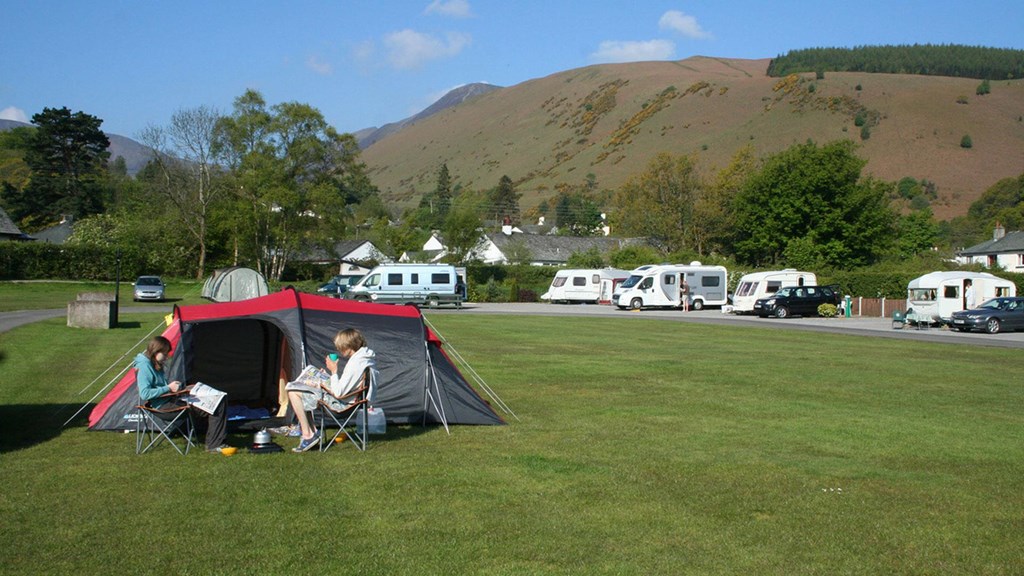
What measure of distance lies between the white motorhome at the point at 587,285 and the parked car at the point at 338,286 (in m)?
13.2

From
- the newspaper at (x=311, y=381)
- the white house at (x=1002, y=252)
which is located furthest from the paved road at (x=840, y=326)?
the white house at (x=1002, y=252)

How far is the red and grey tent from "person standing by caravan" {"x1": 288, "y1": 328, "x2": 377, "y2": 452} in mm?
1032

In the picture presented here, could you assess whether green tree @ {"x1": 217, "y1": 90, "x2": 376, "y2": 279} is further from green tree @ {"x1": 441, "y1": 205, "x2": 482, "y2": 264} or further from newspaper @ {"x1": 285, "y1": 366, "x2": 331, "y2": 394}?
newspaper @ {"x1": 285, "y1": 366, "x2": 331, "y2": 394}

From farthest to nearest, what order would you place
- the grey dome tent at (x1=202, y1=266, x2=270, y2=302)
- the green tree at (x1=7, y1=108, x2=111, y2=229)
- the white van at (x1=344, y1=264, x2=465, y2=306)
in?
the green tree at (x1=7, y1=108, x2=111, y2=229) → the white van at (x1=344, y1=264, x2=465, y2=306) → the grey dome tent at (x1=202, y1=266, x2=270, y2=302)

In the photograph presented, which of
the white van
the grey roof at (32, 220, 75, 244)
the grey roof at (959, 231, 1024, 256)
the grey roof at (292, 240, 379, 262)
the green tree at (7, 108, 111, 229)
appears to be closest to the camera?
the white van

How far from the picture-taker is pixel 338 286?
170 ft

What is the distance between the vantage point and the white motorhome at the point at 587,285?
56688 mm

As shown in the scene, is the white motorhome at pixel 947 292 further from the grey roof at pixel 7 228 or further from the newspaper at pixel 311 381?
the grey roof at pixel 7 228

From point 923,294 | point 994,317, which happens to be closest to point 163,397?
point 994,317

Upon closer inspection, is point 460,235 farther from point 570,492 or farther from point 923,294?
point 570,492

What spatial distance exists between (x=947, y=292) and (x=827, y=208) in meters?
28.9

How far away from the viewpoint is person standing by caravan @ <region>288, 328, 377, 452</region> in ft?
31.3

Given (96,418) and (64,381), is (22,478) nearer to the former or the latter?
(96,418)

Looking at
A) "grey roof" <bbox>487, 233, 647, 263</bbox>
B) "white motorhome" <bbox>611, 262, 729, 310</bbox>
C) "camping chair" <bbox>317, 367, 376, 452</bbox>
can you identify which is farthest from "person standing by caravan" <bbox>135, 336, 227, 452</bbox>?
"grey roof" <bbox>487, 233, 647, 263</bbox>
